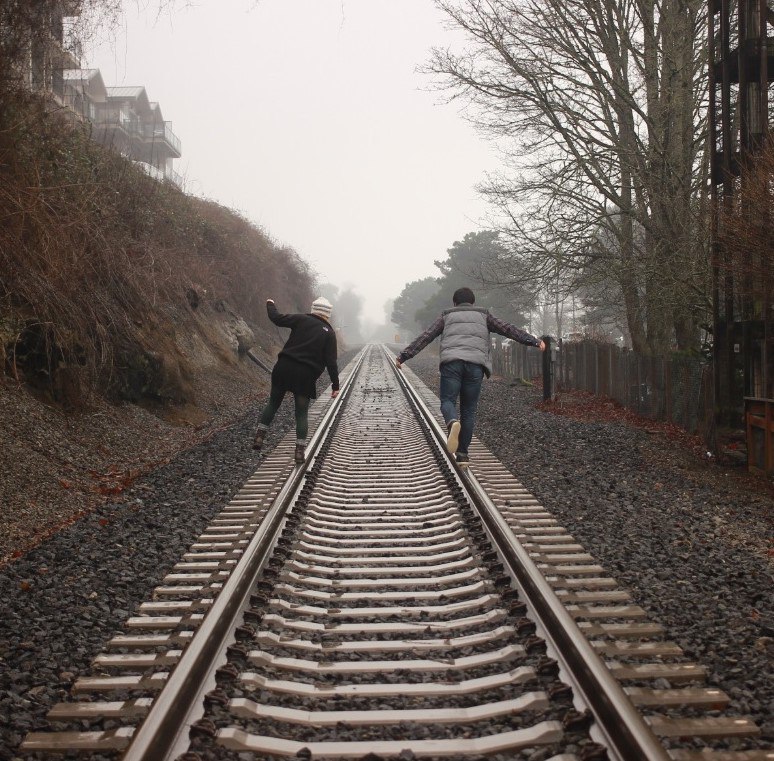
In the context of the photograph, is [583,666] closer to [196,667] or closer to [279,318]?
[196,667]

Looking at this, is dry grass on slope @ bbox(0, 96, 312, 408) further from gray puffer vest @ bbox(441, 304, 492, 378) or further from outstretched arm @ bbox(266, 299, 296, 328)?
gray puffer vest @ bbox(441, 304, 492, 378)

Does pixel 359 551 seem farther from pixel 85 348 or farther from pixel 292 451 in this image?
pixel 85 348

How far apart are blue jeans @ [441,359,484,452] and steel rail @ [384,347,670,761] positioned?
8.86ft

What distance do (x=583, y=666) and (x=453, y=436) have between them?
15.9 feet

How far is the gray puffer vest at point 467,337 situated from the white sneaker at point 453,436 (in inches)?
26.0

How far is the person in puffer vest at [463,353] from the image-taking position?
8.00 metres

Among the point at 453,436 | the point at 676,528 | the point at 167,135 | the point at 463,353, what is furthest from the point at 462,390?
the point at 167,135

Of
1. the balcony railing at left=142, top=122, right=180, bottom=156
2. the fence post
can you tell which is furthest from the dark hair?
the balcony railing at left=142, top=122, right=180, bottom=156

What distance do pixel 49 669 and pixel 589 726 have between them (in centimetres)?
242

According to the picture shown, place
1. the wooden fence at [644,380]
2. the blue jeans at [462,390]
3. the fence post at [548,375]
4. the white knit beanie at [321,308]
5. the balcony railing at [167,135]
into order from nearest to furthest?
the blue jeans at [462,390], the white knit beanie at [321,308], the wooden fence at [644,380], the fence post at [548,375], the balcony railing at [167,135]

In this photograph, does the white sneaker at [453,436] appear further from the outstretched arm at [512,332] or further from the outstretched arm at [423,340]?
the outstretched arm at [512,332]

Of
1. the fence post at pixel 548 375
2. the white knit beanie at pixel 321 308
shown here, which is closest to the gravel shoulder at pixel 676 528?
the white knit beanie at pixel 321 308

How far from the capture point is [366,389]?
20.6m

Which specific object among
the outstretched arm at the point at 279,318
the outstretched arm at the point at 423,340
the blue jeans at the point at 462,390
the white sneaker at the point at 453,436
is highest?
the outstretched arm at the point at 279,318
